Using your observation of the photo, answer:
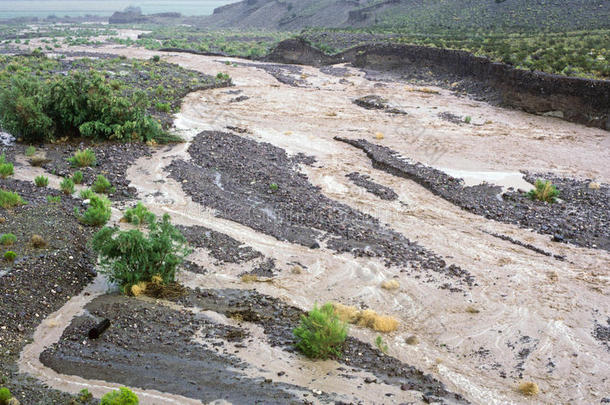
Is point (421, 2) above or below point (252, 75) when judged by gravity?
above

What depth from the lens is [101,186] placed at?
1595cm

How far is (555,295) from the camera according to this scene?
11.5 meters

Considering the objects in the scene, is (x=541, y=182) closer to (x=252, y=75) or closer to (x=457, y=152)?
(x=457, y=152)

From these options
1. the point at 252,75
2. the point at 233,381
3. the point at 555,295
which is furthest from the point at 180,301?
the point at 252,75

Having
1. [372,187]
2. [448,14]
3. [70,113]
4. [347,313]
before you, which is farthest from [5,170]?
[448,14]

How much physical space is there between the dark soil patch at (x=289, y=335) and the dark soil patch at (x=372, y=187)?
7591 millimetres

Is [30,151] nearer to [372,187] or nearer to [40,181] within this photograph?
[40,181]

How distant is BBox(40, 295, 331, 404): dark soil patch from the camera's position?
7488mm

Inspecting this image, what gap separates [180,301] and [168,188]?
7472 mm

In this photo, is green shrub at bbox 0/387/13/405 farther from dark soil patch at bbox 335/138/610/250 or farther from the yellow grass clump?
dark soil patch at bbox 335/138/610/250

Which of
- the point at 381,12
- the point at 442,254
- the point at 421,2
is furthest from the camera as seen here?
the point at 381,12

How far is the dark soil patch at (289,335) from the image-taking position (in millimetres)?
8156

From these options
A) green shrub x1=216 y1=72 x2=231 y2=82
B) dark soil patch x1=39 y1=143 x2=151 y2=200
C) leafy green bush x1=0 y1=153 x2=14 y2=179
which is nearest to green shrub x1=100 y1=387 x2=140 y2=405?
dark soil patch x1=39 y1=143 x2=151 y2=200

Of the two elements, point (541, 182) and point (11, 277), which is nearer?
point (11, 277)
